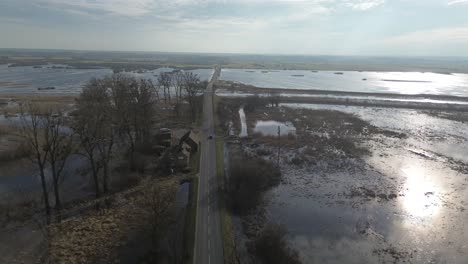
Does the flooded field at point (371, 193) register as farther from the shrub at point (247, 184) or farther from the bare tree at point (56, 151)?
the bare tree at point (56, 151)

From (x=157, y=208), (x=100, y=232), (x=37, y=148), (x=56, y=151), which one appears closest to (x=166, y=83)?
(x=56, y=151)

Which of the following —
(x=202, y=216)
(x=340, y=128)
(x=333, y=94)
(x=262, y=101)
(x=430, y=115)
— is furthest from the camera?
(x=333, y=94)

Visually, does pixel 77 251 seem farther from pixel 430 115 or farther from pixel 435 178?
pixel 430 115

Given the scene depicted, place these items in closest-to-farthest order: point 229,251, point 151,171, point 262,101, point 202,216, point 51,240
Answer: point 229,251, point 51,240, point 202,216, point 151,171, point 262,101

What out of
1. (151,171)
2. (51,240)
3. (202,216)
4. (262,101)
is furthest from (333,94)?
(51,240)

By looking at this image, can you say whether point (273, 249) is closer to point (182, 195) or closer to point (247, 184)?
point (247, 184)

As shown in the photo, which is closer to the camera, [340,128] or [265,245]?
[265,245]

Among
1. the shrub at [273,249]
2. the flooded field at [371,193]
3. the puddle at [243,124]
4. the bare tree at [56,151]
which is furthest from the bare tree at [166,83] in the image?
the shrub at [273,249]
